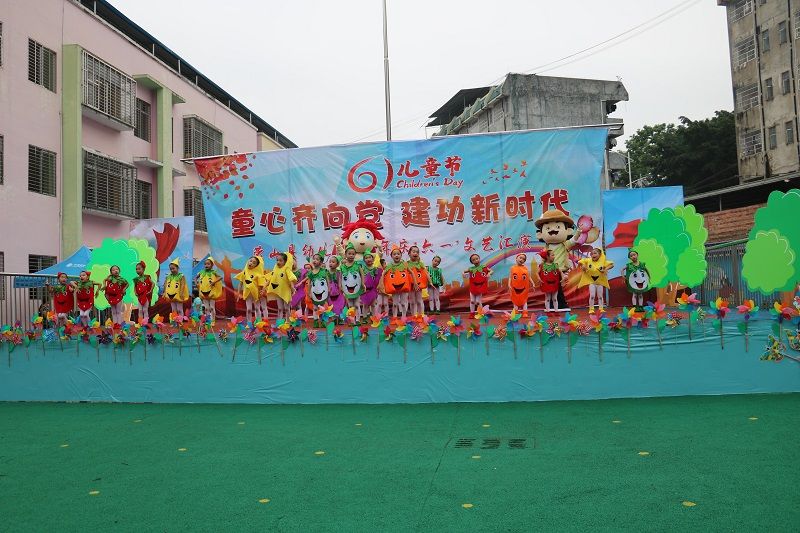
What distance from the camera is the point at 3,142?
12.7 metres

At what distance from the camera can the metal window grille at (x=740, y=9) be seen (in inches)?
962

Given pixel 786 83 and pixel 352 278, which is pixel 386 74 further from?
pixel 786 83

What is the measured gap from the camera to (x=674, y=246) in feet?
34.4

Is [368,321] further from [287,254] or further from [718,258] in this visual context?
[718,258]

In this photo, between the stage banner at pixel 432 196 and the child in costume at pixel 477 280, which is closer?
the child in costume at pixel 477 280

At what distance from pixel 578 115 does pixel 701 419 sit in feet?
73.0

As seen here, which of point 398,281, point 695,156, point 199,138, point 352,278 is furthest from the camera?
point 695,156

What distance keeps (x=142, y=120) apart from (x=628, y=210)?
43.8 feet

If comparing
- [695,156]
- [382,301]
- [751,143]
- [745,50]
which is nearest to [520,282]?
[382,301]

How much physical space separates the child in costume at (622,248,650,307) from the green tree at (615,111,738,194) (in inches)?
836

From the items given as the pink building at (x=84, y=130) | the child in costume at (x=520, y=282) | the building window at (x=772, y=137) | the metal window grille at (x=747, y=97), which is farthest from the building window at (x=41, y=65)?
the metal window grille at (x=747, y=97)

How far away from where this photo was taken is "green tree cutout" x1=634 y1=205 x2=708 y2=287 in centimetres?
1015

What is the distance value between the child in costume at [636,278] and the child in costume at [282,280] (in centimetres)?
502

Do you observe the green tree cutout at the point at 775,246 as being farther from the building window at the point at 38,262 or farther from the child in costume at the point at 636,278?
the building window at the point at 38,262
